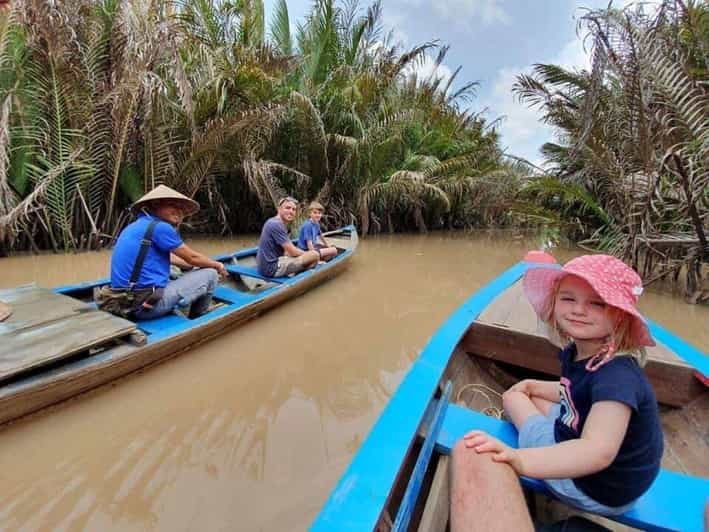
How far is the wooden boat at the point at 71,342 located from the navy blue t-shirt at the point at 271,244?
40.6 inches

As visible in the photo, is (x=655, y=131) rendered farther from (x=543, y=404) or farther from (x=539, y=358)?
(x=543, y=404)

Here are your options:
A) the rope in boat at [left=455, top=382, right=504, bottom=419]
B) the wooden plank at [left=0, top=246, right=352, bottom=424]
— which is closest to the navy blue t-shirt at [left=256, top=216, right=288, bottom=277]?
the wooden plank at [left=0, top=246, right=352, bottom=424]

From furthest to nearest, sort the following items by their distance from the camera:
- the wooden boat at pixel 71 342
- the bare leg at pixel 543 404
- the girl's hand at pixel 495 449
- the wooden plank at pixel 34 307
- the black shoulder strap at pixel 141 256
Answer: the black shoulder strap at pixel 141 256 < the wooden plank at pixel 34 307 < the wooden boat at pixel 71 342 < the bare leg at pixel 543 404 < the girl's hand at pixel 495 449

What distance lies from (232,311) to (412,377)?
246 cm

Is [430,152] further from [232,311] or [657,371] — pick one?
[657,371]

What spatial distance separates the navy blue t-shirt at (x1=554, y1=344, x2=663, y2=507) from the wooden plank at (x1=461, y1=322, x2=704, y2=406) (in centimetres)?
100

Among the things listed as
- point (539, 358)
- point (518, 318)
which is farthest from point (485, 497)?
Result: point (518, 318)

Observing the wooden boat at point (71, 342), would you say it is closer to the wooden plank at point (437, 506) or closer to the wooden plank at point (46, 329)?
the wooden plank at point (46, 329)

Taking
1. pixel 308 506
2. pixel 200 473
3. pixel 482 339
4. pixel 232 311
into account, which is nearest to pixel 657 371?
pixel 482 339

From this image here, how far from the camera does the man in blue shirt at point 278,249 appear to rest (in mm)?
4734

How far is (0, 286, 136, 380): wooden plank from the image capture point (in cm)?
227

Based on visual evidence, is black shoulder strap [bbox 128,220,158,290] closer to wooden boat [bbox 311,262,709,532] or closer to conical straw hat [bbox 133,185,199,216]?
conical straw hat [bbox 133,185,199,216]

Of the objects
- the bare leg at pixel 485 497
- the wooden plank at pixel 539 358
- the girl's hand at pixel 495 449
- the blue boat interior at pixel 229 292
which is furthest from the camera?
the blue boat interior at pixel 229 292

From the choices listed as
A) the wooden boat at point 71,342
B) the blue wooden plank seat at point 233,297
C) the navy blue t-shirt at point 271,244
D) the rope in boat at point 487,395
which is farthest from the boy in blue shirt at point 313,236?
the rope in boat at point 487,395
